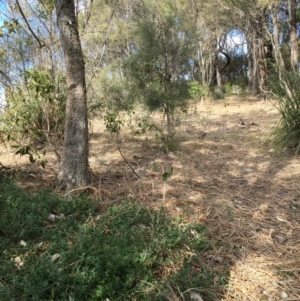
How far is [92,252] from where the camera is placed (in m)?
1.58

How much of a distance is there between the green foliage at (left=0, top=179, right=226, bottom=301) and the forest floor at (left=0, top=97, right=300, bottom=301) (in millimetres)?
201

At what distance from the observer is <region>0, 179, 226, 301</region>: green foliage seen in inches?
54.3

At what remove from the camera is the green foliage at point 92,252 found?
138cm

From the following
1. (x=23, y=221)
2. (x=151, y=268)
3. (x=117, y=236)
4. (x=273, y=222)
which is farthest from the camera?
(x=273, y=222)

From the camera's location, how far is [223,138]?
16.9ft

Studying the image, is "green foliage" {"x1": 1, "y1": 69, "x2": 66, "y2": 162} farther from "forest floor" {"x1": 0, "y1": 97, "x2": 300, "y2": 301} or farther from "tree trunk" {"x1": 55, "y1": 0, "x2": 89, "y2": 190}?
"tree trunk" {"x1": 55, "y1": 0, "x2": 89, "y2": 190}

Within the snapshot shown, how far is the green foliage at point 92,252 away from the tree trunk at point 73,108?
0.39 metres

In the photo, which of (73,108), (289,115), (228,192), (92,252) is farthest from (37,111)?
(289,115)

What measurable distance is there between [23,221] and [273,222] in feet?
6.32

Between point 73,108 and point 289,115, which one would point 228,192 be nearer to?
point 73,108

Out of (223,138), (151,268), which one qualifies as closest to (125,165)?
(151,268)

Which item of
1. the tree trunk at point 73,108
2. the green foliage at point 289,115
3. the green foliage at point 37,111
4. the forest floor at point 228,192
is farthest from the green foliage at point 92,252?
the green foliage at point 289,115

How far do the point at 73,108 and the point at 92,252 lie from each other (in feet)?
4.95

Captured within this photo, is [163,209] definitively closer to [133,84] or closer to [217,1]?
[133,84]
